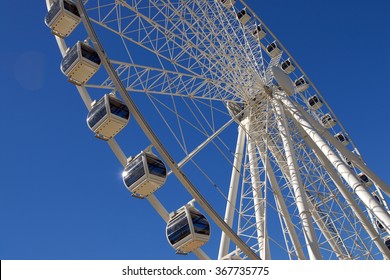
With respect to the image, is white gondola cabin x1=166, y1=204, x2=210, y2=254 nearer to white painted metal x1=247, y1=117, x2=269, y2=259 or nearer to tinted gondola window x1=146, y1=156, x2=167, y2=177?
tinted gondola window x1=146, y1=156, x2=167, y2=177

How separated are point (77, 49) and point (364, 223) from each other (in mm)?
9322

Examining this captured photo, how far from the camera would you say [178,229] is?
1062 cm

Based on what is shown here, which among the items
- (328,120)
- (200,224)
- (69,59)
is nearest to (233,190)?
(200,224)

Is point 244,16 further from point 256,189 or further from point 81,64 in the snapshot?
point 81,64

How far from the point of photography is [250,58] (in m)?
16.6

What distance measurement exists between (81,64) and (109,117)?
60.3 inches

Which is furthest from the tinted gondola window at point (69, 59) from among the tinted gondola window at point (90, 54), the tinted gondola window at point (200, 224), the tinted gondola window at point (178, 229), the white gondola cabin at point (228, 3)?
the white gondola cabin at point (228, 3)

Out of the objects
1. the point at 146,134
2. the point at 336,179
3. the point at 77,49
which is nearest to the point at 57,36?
the point at 77,49

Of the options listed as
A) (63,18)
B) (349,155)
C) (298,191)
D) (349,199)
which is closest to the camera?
(63,18)

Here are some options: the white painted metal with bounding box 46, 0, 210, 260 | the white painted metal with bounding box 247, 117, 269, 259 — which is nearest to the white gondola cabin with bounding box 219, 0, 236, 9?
the white painted metal with bounding box 247, 117, 269, 259

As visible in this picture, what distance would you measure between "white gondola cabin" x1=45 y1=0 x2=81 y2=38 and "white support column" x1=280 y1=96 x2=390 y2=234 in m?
7.35

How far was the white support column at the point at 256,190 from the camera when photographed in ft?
43.1

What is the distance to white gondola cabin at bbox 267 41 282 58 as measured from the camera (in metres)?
21.2
